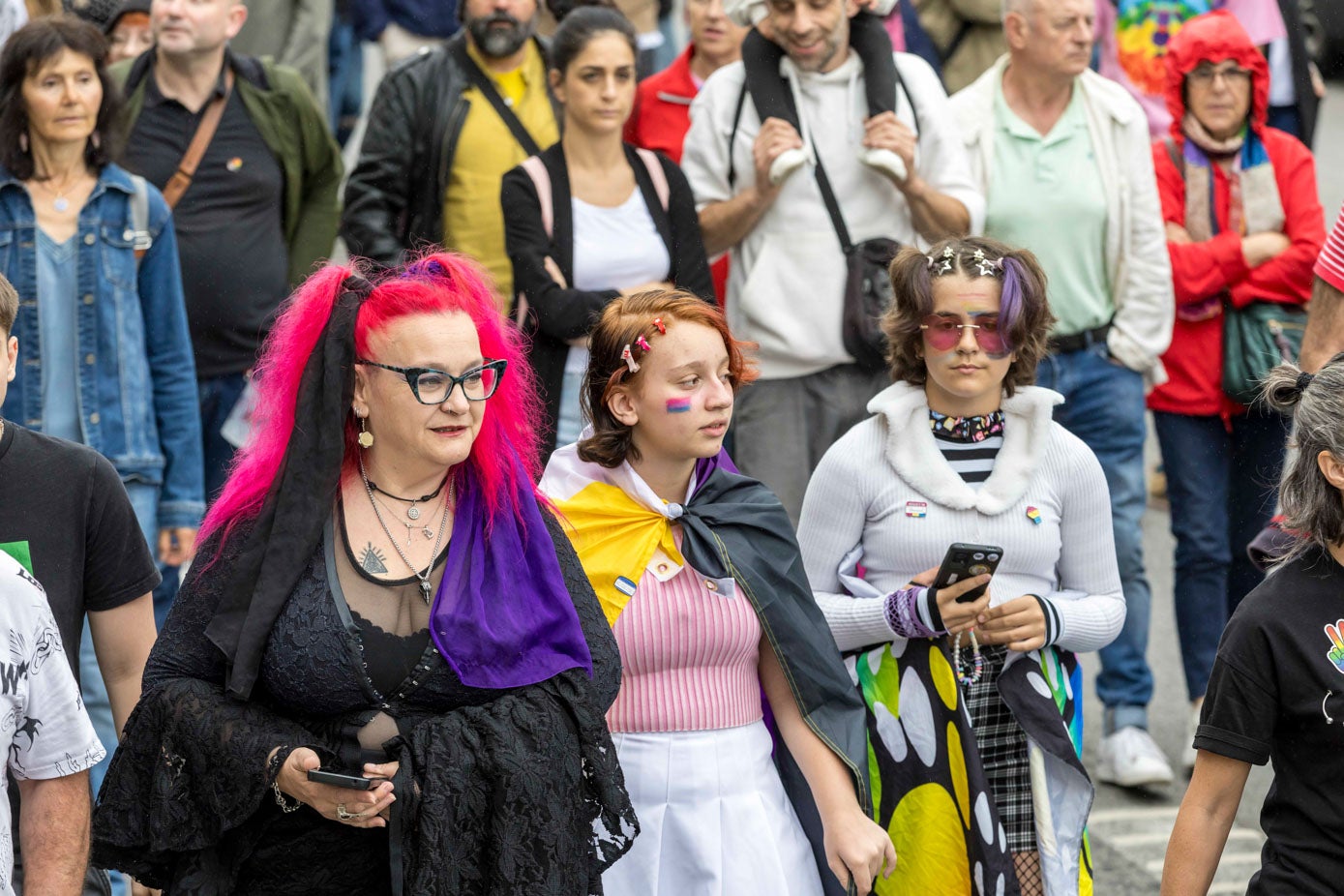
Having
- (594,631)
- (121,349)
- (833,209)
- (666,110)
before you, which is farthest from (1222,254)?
(594,631)

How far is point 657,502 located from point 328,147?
11.0 feet

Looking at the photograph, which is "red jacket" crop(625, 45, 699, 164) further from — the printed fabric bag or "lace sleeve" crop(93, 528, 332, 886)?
"lace sleeve" crop(93, 528, 332, 886)

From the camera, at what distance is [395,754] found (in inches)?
129

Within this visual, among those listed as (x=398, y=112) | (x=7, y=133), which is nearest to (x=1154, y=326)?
(x=398, y=112)

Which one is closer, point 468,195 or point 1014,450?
point 1014,450

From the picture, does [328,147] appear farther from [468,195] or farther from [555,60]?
[555,60]

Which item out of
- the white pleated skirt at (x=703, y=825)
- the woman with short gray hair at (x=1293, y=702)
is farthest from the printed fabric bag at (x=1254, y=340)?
the white pleated skirt at (x=703, y=825)

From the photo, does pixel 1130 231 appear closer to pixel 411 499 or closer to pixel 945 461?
pixel 945 461

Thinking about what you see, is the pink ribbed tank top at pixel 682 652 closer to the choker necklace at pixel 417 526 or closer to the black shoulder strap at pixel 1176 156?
the choker necklace at pixel 417 526

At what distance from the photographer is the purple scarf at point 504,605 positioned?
11.0 feet

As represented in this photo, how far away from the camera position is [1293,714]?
133 inches

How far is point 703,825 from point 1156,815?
290 cm

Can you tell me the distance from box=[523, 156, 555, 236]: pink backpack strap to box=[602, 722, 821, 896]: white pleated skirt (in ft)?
8.23

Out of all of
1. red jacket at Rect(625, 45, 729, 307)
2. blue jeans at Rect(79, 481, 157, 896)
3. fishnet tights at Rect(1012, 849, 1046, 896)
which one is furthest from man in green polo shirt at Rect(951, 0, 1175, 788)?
blue jeans at Rect(79, 481, 157, 896)
